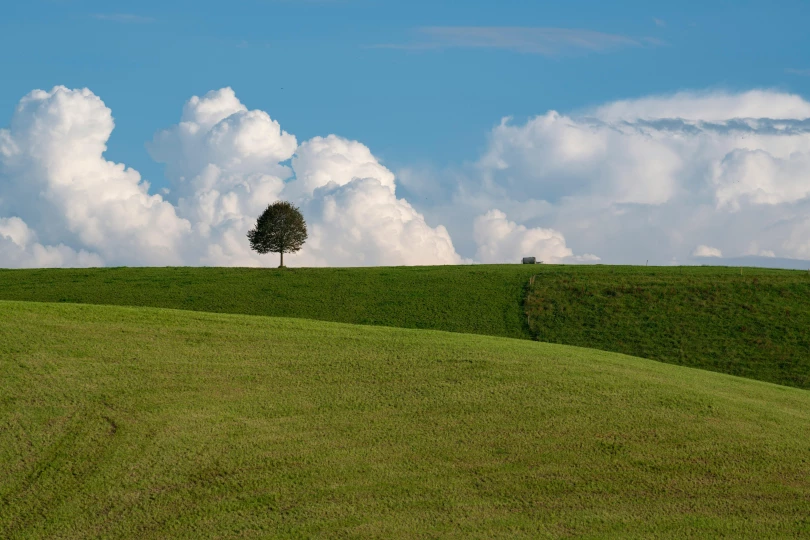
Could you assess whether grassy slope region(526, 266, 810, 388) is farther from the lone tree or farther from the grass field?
the lone tree

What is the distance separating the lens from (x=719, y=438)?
1814cm

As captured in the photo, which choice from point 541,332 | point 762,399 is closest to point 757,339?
point 541,332

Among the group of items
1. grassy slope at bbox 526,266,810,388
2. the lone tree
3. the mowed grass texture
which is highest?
the lone tree

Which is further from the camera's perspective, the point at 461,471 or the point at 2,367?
the point at 2,367

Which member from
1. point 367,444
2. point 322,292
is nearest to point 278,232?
point 322,292

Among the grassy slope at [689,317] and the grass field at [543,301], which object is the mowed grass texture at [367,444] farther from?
the grass field at [543,301]

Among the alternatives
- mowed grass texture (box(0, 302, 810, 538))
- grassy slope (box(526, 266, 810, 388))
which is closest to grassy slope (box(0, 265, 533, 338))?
grassy slope (box(526, 266, 810, 388))

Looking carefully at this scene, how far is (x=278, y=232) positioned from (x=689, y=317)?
3372 cm

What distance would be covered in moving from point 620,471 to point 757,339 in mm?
27615

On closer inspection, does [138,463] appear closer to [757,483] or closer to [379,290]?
Result: [757,483]

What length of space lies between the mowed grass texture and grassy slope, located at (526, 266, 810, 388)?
561 inches

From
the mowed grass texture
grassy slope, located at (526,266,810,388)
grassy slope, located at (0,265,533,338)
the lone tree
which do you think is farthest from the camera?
the lone tree

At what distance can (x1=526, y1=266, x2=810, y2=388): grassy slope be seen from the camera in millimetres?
37719

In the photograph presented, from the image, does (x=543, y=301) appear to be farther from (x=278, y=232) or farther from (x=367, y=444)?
(x=367, y=444)
